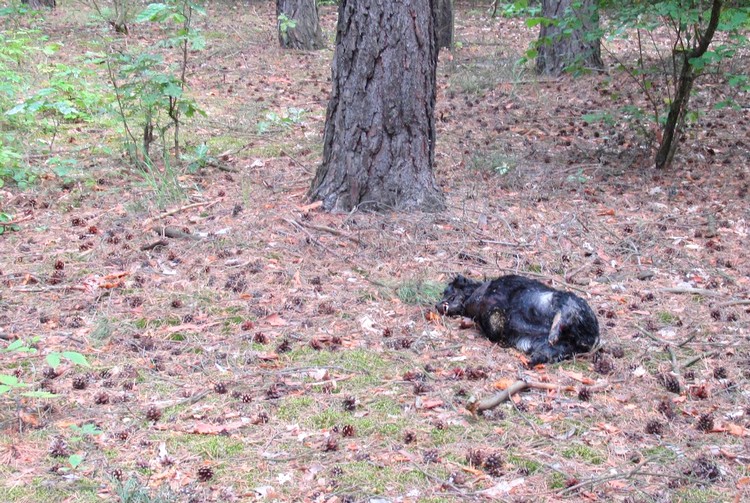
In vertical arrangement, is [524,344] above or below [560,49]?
below

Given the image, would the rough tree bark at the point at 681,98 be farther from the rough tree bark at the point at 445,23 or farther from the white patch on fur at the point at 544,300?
the rough tree bark at the point at 445,23

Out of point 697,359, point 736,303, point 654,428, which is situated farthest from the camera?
point 736,303

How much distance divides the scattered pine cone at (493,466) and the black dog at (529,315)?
102cm

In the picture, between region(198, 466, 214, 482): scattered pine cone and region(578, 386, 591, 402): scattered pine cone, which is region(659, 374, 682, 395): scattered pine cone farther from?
region(198, 466, 214, 482): scattered pine cone

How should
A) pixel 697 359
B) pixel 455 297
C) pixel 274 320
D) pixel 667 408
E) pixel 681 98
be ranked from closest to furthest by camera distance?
pixel 667 408
pixel 697 359
pixel 274 320
pixel 455 297
pixel 681 98

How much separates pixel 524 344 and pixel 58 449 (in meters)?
2.49

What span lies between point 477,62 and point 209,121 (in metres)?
4.75

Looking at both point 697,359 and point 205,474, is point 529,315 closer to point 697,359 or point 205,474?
point 697,359

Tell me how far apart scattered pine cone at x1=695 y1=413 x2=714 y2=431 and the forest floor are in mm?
32

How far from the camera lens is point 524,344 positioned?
4227 millimetres

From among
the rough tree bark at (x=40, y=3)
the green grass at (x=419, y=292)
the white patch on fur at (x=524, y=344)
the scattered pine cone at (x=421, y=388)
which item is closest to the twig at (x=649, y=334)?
the white patch on fur at (x=524, y=344)

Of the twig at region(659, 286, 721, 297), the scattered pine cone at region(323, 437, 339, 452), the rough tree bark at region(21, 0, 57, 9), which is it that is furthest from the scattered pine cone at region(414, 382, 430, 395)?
the rough tree bark at region(21, 0, 57, 9)

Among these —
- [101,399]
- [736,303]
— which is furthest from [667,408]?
[101,399]

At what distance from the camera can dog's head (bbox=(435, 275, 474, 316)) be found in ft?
15.1
